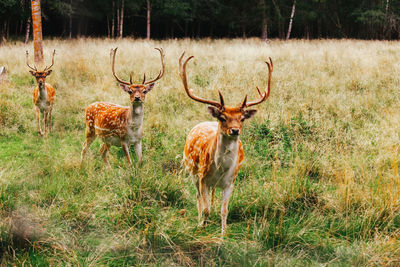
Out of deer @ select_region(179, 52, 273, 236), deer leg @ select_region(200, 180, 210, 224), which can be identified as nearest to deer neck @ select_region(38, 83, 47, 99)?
deer @ select_region(179, 52, 273, 236)

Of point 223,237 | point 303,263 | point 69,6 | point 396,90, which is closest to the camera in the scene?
point 303,263

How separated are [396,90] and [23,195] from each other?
25.6ft

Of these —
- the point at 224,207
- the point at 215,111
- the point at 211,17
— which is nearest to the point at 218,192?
the point at 224,207

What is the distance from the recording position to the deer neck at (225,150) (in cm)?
326

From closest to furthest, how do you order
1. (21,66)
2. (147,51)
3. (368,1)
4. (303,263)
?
1. (303,263)
2. (21,66)
3. (147,51)
4. (368,1)

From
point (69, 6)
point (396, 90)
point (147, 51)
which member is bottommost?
point (396, 90)

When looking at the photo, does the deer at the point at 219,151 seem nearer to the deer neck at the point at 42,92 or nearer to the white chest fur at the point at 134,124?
the white chest fur at the point at 134,124

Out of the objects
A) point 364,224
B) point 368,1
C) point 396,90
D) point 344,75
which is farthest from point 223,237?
point 368,1

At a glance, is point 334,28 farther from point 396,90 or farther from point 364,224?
point 364,224

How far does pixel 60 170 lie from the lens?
489cm

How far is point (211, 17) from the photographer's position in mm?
30125

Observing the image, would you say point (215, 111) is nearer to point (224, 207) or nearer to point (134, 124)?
point (224, 207)

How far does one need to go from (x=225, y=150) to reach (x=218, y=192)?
1483 mm

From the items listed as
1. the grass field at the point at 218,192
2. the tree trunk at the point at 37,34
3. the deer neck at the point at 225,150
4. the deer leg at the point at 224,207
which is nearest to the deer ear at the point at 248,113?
the deer neck at the point at 225,150
